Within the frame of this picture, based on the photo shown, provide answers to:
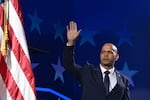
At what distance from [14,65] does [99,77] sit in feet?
2.07

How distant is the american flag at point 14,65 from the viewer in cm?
217

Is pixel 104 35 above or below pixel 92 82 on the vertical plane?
above

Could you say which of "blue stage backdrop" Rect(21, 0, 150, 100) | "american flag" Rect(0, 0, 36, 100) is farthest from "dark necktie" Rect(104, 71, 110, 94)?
"blue stage backdrop" Rect(21, 0, 150, 100)

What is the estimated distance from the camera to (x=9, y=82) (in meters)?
2.17

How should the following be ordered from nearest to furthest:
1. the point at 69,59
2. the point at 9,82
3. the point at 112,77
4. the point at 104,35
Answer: the point at 9,82
the point at 69,59
the point at 112,77
the point at 104,35

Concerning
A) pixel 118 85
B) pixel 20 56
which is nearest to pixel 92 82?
pixel 118 85

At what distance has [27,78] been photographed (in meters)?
2.20

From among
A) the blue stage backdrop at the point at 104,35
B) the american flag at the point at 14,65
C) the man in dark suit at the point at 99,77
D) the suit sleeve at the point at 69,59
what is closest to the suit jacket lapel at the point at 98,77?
the man in dark suit at the point at 99,77

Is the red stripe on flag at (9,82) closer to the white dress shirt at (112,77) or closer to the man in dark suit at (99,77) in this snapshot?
the man in dark suit at (99,77)

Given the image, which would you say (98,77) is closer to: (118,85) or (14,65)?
(118,85)

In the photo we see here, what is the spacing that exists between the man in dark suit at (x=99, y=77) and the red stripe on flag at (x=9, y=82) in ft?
1.42

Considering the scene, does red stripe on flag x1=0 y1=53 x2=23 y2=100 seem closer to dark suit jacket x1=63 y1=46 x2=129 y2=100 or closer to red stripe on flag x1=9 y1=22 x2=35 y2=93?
red stripe on flag x1=9 y1=22 x2=35 y2=93

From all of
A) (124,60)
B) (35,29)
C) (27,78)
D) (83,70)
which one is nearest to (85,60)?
(124,60)

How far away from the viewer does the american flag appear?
2.17m
